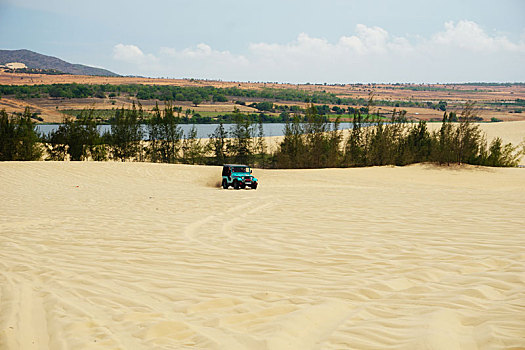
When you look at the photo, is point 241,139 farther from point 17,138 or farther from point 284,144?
point 17,138

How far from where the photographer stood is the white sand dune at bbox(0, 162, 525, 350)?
124 inches

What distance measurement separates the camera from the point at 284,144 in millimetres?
31469

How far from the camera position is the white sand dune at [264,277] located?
3143 millimetres

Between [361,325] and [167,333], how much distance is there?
1494mm

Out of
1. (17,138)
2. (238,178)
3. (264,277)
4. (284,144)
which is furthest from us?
(284,144)

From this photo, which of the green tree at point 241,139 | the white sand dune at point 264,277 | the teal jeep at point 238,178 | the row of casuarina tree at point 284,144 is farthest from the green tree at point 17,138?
the white sand dune at point 264,277

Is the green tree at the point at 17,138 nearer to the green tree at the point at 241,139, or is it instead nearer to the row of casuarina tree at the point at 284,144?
the row of casuarina tree at the point at 284,144

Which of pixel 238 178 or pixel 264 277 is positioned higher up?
pixel 264 277

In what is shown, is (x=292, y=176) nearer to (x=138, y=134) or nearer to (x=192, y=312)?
(x=138, y=134)

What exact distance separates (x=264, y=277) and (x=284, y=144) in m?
26.9

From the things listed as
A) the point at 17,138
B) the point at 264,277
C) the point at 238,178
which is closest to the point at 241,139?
the point at 238,178

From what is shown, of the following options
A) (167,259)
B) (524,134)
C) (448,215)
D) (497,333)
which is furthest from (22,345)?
(524,134)

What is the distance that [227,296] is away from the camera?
4.07 m

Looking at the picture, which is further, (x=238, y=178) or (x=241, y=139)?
(x=241, y=139)
